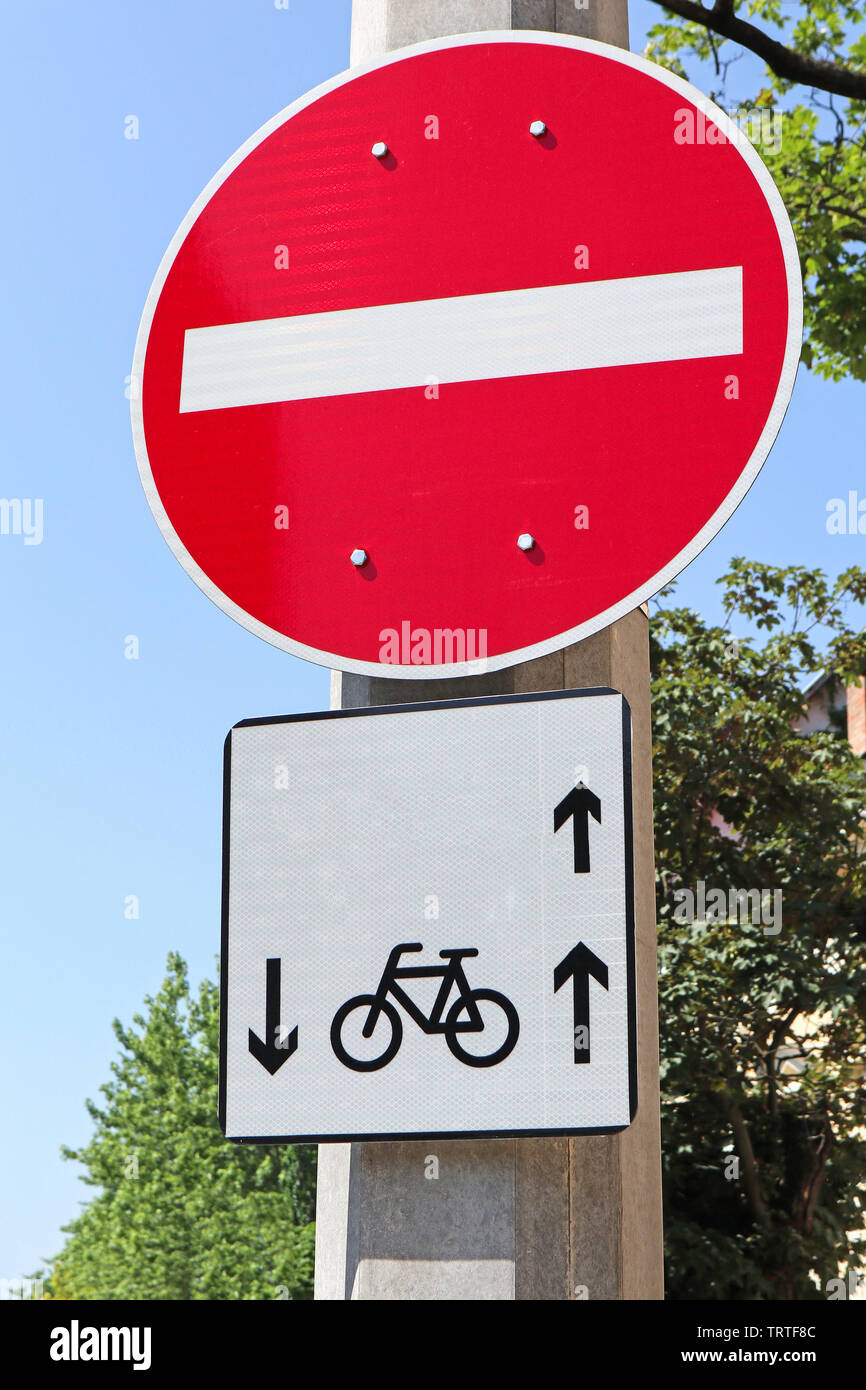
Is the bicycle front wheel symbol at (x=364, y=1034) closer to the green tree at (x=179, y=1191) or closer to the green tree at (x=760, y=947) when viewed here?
the green tree at (x=760, y=947)

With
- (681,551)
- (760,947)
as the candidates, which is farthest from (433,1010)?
(760,947)

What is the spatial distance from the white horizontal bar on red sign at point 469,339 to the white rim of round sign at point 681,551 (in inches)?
2.6

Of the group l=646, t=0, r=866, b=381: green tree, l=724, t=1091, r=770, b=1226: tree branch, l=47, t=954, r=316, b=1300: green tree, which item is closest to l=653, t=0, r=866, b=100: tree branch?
l=646, t=0, r=866, b=381: green tree

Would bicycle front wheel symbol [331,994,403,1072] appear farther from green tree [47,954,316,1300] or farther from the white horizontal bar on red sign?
green tree [47,954,316,1300]

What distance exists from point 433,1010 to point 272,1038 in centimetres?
17

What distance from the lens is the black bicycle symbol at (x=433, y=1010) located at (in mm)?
1399

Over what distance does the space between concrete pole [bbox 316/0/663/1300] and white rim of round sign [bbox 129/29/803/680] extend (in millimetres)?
74

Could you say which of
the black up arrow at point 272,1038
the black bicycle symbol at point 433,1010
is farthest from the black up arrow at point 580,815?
the black up arrow at point 272,1038

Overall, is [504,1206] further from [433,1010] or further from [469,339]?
[469,339]

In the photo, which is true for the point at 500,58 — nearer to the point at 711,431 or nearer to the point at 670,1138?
the point at 711,431

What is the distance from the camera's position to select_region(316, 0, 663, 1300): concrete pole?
146cm

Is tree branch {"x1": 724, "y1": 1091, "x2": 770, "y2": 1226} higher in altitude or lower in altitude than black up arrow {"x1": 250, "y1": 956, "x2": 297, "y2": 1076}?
lower

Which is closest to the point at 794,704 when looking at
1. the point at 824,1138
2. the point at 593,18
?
the point at 824,1138

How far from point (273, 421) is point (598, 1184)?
919 millimetres
